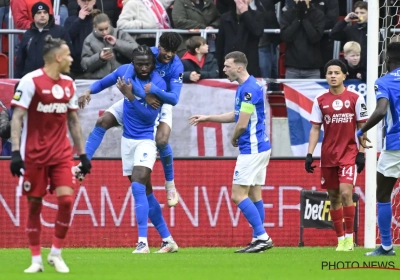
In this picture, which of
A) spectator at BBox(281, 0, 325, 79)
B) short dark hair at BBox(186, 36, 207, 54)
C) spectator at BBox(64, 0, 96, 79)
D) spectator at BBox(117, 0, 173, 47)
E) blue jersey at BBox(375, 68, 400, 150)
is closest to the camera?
blue jersey at BBox(375, 68, 400, 150)

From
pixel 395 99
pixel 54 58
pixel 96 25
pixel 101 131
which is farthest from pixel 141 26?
pixel 54 58

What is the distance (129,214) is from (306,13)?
15.1 ft

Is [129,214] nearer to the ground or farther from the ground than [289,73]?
nearer to the ground

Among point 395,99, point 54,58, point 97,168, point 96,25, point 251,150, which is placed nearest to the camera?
point 54,58

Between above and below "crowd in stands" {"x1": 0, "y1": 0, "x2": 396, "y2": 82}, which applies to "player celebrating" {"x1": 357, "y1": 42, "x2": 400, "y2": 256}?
below

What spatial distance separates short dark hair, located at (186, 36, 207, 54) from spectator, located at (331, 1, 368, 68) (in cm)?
227

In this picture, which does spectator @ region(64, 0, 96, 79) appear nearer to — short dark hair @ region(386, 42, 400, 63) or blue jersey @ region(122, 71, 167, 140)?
blue jersey @ region(122, 71, 167, 140)

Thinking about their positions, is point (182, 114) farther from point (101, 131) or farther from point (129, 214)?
point (101, 131)

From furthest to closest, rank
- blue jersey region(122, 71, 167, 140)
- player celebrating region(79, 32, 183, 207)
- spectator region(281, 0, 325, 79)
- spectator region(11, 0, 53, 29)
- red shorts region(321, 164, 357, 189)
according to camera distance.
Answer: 1. spectator region(11, 0, 53, 29)
2. spectator region(281, 0, 325, 79)
3. red shorts region(321, 164, 357, 189)
4. blue jersey region(122, 71, 167, 140)
5. player celebrating region(79, 32, 183, 207)

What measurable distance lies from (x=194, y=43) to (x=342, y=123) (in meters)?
4.08

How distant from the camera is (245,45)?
1686cm

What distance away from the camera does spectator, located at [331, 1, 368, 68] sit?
16641 millimetres

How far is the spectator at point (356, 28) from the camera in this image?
655 inches

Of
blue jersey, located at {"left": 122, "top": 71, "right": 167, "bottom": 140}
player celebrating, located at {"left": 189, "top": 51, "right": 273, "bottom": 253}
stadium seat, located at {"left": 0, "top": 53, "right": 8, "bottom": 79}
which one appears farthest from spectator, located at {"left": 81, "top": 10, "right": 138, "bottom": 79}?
player celebrating, located at {"left": 189, "top": 51, "right": 273, "bottom": 253}
